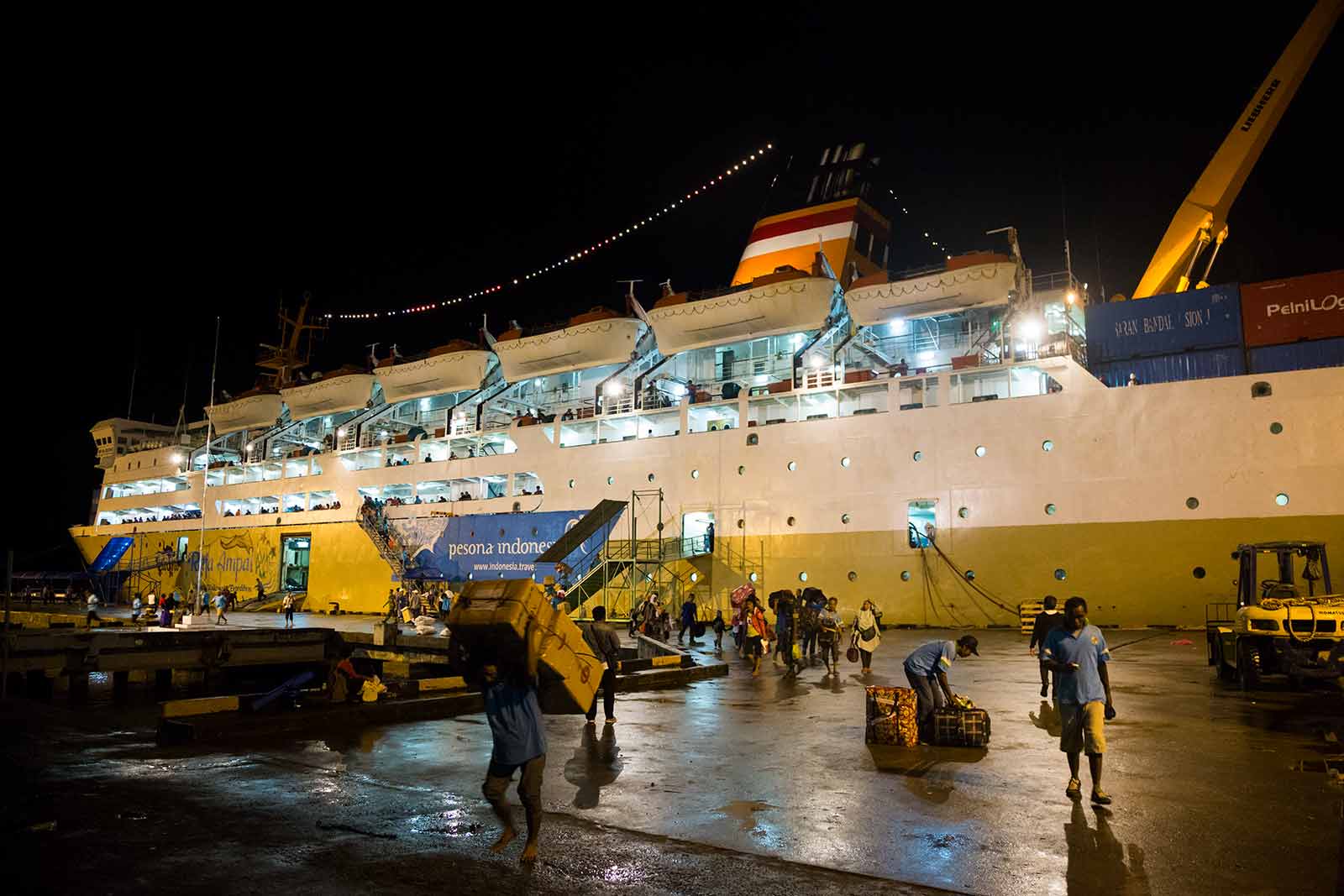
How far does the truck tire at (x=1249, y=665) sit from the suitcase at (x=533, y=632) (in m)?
9.82

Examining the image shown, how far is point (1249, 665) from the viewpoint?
35.7ft

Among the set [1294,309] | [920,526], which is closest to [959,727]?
[920,526]

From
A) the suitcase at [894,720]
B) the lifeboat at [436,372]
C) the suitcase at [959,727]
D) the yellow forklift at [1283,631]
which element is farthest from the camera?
the lifeboat at [436,372]

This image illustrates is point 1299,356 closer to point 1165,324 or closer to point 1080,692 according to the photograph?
point 1165,324

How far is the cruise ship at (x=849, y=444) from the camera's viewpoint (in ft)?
62.6

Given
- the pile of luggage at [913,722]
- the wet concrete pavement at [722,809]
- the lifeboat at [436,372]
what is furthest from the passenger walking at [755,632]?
the lifeboat at [436,372]

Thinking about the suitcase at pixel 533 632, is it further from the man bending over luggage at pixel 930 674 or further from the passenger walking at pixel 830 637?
the passenger walking at pixel 830 637

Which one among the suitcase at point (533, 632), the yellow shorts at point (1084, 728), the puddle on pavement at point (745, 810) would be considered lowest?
the puddle on pavement at point (745, 810)

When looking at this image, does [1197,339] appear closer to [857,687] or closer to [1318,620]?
[1318,620]

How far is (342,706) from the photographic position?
9.31 meters

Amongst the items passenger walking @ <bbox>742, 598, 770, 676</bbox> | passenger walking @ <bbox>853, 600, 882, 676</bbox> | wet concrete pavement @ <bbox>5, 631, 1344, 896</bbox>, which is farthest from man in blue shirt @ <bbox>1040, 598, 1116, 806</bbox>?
passenger walking @ <bbox>742, 598, 770, 676</bbox>

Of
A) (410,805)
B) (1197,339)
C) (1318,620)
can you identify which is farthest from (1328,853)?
(1197,339)

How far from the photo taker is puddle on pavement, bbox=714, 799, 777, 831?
Result: 5309 millimetres

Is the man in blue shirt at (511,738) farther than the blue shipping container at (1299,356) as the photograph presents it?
No
